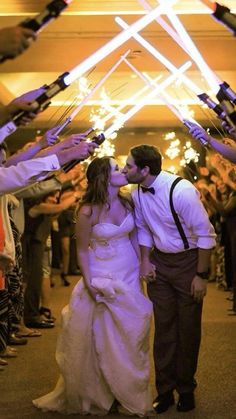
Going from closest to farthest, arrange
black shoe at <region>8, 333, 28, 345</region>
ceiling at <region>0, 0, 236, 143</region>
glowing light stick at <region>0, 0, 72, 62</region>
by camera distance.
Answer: glowing light stick at <region>0, 0, 72, 62</region> < black shoe at <region>8, 333, 28, 345</region> < ceiling at <region>0, 0, 236, 143</region>

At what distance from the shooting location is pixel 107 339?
4059 millimetres

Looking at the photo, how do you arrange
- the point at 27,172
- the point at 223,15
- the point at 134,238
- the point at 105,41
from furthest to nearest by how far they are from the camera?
the point at 105,41, the point at 134,238, the point at 27,172, the point at 223,15

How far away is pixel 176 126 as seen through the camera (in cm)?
1523

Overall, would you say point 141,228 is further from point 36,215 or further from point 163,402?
point 36,215

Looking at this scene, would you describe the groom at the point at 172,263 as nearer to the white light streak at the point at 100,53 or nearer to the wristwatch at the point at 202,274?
the wristwatch at the point at 202,274

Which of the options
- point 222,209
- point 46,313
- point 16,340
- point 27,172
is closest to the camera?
point 27,172

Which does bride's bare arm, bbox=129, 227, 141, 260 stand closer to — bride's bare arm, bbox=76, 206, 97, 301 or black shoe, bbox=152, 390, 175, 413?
bride's bare arm, bbox=76, 206, 97, 301

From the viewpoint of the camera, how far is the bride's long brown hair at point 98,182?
419cm

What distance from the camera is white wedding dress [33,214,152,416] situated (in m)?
4.02

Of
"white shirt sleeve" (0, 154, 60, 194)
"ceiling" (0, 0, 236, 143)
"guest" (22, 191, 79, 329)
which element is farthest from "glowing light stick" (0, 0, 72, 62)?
"guest" (22, 191, 79, 329)

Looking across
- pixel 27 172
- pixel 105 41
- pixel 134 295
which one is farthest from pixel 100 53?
pixel 105 41

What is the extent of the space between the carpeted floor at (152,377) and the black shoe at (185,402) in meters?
0.04

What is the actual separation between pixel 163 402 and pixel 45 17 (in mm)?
2661

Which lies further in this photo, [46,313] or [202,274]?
[46,313]
